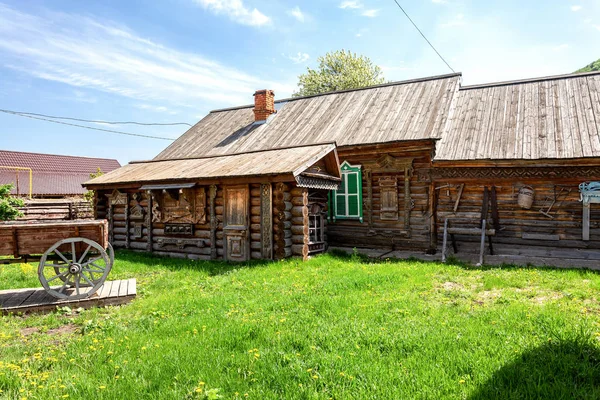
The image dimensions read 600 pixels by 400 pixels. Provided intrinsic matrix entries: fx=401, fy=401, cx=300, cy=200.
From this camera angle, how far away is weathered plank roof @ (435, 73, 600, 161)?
37.1 feet

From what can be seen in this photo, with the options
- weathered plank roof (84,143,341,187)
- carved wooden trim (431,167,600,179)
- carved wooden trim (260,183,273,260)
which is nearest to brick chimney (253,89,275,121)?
weathered plank roof (84,143,341,187)

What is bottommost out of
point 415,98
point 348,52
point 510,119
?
point 510,119

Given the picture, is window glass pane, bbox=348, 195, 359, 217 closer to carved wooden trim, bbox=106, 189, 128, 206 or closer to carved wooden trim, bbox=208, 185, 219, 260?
carved wooden trim, bbox=208, 185, 219, 260

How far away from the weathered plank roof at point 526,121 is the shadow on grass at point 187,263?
6653 millimetres

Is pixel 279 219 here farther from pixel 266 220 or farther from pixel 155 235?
pixel 155 235

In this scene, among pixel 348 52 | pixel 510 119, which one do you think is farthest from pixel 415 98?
pixel 348 52

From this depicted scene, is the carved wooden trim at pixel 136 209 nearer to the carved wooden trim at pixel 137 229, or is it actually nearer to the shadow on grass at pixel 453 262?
the carved wooden trim at pixel 137 229

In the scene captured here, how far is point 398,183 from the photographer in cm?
1330

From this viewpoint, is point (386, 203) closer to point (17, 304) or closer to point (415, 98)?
point (415, 98)

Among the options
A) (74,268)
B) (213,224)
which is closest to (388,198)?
(213,224)

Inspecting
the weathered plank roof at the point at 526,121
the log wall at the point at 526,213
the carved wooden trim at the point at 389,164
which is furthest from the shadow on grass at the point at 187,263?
the weathered plank roof at the point at 526,121

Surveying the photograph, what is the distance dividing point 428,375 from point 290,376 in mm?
1309

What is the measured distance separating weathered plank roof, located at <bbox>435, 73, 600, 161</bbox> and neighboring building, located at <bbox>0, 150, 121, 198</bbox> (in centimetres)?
3584

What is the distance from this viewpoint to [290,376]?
3.86m
